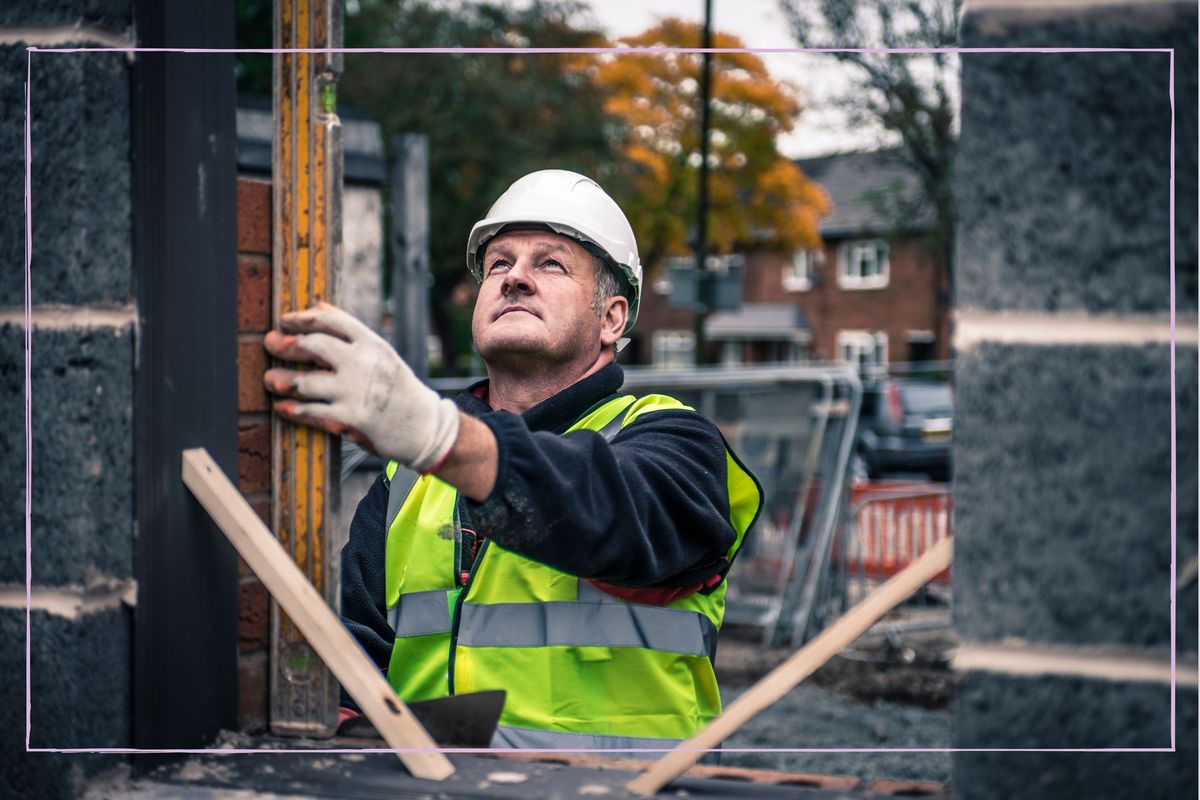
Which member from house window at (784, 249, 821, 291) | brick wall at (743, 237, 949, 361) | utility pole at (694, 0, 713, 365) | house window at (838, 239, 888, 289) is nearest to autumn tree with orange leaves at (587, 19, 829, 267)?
utility pole at (694, 0, 713, 365)

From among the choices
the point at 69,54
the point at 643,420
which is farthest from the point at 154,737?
Result: the point at 643,420

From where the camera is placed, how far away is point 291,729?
2070mm

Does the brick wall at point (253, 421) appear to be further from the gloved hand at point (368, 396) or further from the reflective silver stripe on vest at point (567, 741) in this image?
the reflective silver stripe on vest at point (567, 741)

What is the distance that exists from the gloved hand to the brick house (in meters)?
33.2

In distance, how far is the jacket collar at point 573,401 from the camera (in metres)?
2.89

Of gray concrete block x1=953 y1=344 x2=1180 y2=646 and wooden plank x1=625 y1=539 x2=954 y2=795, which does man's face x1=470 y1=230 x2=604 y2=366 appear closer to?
wooden plank x1=625 y1=539 x2=954 y2=795

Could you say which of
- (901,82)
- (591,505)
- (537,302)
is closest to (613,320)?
(537,302)

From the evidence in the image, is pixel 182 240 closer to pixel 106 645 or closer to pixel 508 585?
pixel 106 645

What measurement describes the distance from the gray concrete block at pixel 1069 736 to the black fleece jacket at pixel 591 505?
709 mm

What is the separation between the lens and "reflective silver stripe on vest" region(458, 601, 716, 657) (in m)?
2.62

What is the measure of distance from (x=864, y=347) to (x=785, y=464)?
33.5 metres

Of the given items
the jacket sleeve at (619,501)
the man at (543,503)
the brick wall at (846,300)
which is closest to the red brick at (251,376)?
the man at (543,503)

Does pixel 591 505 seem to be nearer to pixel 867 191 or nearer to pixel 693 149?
pixel 867 191

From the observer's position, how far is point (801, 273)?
43250 mm
